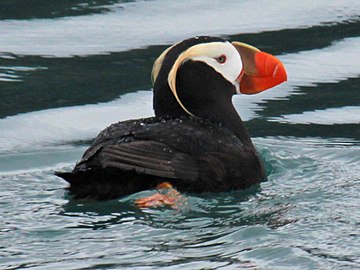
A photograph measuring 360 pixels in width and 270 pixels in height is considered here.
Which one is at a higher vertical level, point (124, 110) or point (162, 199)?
point (124, 110)

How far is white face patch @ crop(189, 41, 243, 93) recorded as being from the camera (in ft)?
23.6

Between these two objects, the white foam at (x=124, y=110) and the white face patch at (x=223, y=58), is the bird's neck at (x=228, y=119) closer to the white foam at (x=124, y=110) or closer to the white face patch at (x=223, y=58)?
the white face patch at (x=223, y=58)

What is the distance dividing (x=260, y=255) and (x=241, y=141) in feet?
4.83

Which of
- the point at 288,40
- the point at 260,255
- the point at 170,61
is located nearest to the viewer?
the point at 260,255

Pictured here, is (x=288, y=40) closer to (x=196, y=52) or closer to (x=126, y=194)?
(x=196, y=52)

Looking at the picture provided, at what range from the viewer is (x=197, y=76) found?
7223 mm

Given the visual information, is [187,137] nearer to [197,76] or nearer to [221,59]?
[197,76]

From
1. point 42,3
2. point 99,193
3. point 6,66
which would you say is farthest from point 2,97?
point 99,193

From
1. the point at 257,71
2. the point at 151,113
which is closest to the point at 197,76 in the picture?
the point at 257,71

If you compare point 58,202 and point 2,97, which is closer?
point 58,202

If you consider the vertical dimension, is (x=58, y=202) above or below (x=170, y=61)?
below

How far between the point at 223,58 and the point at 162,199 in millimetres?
1031

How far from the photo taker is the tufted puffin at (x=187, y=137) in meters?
6.59

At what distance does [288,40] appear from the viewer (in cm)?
990
